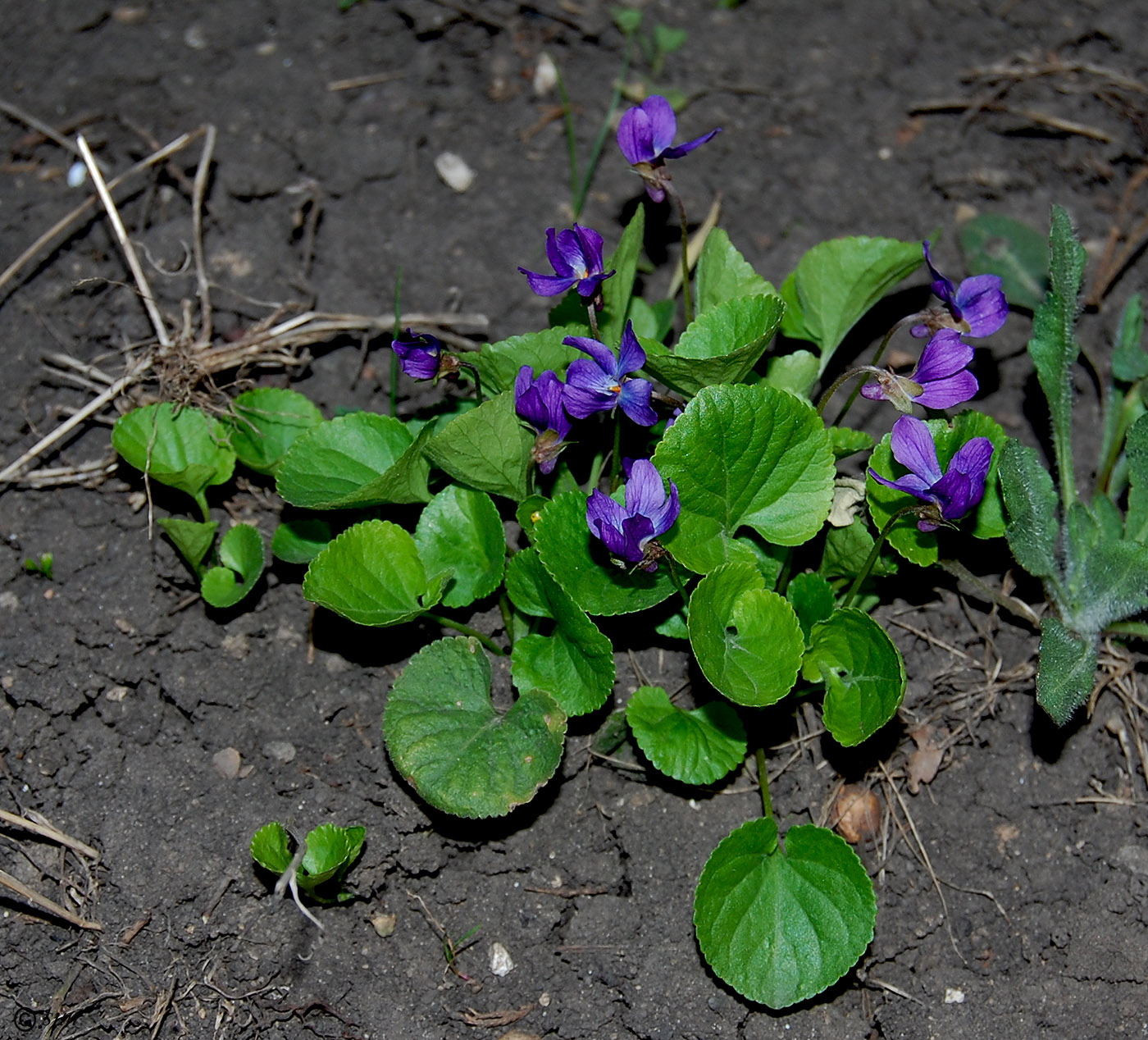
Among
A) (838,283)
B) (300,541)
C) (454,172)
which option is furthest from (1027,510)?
(454,172)

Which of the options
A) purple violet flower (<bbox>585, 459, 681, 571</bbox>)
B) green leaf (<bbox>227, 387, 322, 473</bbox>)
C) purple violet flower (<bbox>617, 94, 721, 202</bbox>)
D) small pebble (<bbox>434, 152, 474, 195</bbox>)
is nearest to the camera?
purple violet flower (<bbox>585, 459, 681, 571</bbox>)

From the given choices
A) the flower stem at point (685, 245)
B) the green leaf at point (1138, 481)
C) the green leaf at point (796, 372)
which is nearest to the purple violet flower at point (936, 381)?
the green leaf at point (796, 372)

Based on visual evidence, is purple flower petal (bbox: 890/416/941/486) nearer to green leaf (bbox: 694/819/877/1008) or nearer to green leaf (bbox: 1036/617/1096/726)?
green leaf (bbox: 1036/617/1096/726)

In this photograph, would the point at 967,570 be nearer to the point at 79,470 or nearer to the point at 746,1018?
the point at 746,1018

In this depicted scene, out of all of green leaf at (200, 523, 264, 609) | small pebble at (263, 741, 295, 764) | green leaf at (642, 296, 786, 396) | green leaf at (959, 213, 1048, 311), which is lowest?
small pebble at (263, 741, 295, 764)

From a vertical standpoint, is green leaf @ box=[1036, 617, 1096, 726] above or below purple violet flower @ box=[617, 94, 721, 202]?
below

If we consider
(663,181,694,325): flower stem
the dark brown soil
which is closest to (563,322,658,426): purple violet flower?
(663,181,694,325): flower stem

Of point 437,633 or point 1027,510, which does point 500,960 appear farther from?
point 1027,510
